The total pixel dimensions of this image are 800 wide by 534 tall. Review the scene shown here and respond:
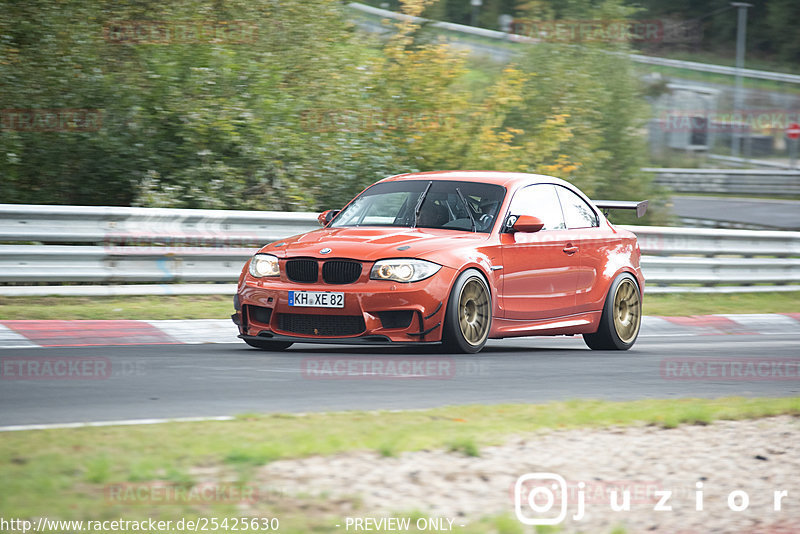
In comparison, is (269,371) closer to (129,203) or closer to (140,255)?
(140,255)

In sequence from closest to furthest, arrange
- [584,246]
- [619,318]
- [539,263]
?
1. [539,263]
2. [584,246]
3. [619,318]

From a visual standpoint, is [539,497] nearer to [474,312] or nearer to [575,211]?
[474,312]

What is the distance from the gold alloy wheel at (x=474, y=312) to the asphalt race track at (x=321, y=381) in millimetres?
193

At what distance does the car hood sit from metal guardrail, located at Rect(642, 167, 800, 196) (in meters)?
35.6

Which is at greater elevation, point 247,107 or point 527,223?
point 247,107

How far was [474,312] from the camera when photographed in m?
8.97

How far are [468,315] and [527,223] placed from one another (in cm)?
100

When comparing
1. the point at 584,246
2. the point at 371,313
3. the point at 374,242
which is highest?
the point at 374,242

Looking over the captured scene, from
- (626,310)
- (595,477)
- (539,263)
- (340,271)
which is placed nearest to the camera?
(595,477)

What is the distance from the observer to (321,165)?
16297 mm

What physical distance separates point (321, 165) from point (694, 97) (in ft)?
159

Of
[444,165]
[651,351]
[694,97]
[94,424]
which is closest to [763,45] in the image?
[694,97]

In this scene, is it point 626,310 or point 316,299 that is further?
point 626,310

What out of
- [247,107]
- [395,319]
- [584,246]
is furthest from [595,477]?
[247,107]
